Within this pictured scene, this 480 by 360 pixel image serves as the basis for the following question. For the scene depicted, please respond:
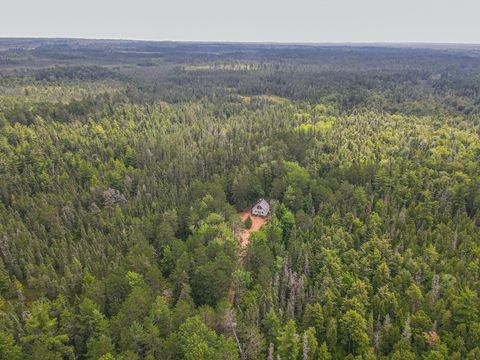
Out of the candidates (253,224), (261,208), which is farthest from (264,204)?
(253,224)

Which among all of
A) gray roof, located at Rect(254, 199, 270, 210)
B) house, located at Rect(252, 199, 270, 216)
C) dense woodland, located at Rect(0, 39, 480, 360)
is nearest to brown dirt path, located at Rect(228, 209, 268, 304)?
house, located at Rect(252, 199, 270, 216)

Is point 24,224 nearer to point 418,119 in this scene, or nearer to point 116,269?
point 116,269

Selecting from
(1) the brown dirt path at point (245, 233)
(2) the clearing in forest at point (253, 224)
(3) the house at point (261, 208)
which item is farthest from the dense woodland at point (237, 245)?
(3) the house at point (261, 208)

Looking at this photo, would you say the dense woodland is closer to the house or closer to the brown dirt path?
the brown dirt path

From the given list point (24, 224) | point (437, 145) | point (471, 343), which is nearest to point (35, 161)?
point (24, 224)

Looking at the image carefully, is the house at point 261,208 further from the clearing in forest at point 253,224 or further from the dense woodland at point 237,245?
the dense woodland at point 237,245

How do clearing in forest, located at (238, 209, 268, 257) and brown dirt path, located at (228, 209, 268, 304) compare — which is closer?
brown dirt path, located at (228, 209, 268, 304)
